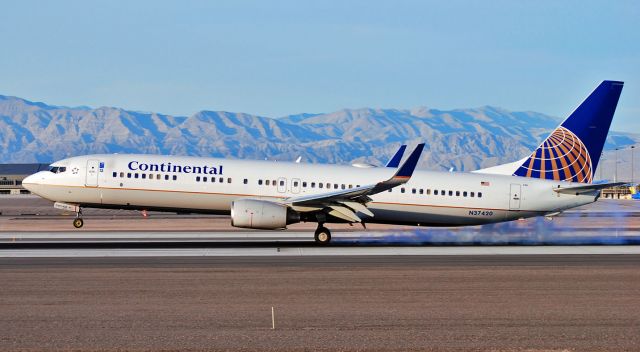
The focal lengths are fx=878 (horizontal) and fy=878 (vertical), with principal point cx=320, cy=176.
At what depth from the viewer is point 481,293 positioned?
21.3 m

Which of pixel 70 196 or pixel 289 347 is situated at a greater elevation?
pixel 70 196

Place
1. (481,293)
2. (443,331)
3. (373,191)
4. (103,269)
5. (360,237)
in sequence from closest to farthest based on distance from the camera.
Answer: (443,331) < (481,293) < (103,269) < (373,191) < (360,237)

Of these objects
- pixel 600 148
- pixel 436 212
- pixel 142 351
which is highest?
pixel 600 148

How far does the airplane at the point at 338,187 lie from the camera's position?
36812mm

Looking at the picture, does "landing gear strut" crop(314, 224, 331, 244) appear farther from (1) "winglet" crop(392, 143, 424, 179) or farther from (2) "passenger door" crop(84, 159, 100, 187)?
(2) "passenger door" crop(84, 159, 100, 187)

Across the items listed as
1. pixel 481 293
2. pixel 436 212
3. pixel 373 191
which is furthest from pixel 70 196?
pixel 481 293

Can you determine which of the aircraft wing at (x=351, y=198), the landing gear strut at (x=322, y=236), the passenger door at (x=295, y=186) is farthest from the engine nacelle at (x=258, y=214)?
the passenger door at (x=295, y=186)

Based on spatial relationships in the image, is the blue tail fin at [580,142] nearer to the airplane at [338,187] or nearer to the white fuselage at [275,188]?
the airplane at [338,187]

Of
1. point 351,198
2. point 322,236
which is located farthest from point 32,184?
point 351,198

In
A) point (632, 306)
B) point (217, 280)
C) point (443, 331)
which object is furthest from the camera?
point (217, 280)

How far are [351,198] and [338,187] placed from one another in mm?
2192

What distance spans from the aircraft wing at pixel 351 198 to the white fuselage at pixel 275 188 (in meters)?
1.25

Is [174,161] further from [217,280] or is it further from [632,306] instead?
[632,306]

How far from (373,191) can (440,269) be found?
9.32 meters
